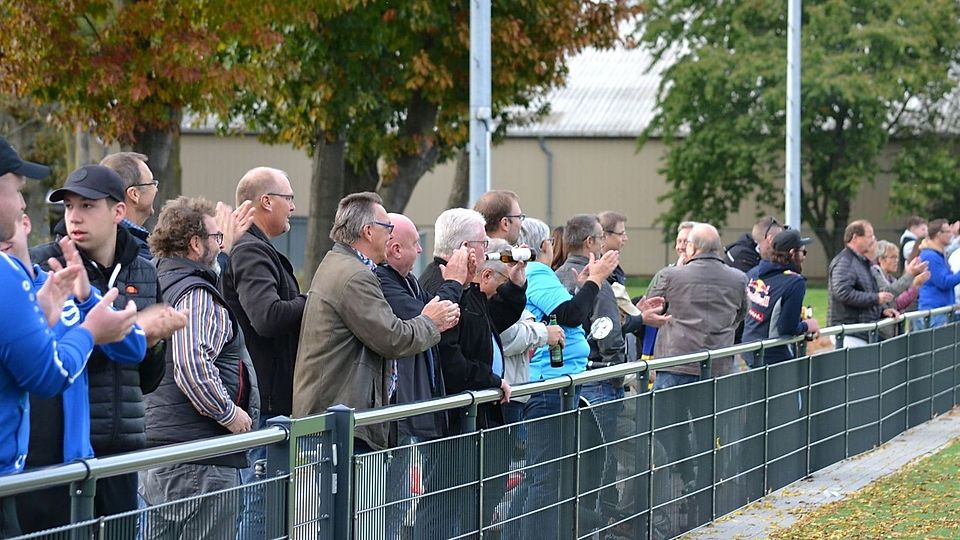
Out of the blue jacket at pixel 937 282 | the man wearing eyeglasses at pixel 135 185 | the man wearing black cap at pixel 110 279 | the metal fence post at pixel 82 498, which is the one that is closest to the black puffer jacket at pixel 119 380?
the man wearing black cap at pixel 110 279

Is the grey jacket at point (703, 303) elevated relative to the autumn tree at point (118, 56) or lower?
lower

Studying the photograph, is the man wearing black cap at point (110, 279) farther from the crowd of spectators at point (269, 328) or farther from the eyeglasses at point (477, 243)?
the eyeglasses at point (477, 243)

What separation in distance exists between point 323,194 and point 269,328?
2028cm

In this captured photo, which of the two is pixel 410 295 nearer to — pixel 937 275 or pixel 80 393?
pixel 80 393

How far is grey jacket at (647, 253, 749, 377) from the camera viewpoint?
35.7 feet

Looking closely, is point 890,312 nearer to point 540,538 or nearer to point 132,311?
point 540,538

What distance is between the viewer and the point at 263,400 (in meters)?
7.38

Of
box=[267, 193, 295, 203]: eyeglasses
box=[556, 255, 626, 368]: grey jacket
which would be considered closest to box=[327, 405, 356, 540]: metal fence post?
box=[267, 193, 295, 203]: eyeglasses

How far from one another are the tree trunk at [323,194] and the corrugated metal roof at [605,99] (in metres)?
29.1

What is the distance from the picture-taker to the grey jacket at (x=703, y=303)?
35.7 feet

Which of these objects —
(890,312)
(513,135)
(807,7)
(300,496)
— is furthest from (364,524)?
(513,135)

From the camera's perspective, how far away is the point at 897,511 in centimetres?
1047

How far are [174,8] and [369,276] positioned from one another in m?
10.2

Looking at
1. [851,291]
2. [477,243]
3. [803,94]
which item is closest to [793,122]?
[851,291]
